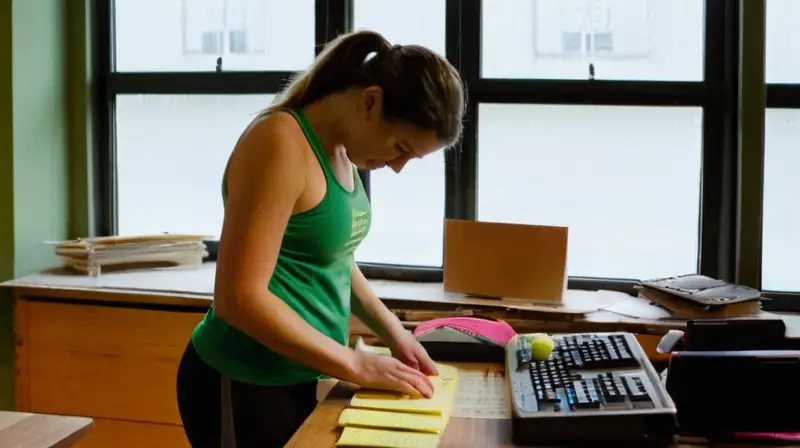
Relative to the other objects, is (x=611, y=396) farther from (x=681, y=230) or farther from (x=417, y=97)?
(x=681, y=230)

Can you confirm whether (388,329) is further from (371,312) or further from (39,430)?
(39,430)

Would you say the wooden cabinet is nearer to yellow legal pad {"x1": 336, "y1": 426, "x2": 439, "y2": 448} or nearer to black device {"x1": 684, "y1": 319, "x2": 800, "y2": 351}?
yellow legal pad {"x1": 336, "y1": 426, "x2": 439, "y2": 448}

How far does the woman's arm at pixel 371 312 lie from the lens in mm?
1536

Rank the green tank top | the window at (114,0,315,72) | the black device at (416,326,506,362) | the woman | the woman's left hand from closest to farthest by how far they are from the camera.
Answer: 1. the woman
2. the green tank top
3. the woman's left hand
4. the black device at (416,326,506,362)
5. the window at (114,0,315,72)

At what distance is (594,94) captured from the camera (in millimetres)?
2369

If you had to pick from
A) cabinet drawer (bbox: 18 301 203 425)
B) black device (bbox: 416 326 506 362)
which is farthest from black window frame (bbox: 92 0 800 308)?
black device (bbox: 416 326 506 362)

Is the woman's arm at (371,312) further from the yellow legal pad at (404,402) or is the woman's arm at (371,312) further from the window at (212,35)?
the window at (212,35)

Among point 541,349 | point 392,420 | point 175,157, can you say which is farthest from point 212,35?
point 392,420

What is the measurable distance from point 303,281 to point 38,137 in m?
1.56

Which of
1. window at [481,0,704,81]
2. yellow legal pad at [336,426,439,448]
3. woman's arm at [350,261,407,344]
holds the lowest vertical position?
yellow legal pad at [336,426,439,448]

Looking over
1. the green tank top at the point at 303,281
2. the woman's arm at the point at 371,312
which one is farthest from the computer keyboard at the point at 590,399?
the green tank top at the point at 303,281

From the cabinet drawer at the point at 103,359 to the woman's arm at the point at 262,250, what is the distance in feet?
3.61

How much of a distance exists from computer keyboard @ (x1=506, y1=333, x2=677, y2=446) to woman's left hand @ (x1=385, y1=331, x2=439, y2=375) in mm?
144

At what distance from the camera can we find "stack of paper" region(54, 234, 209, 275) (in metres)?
2.48
